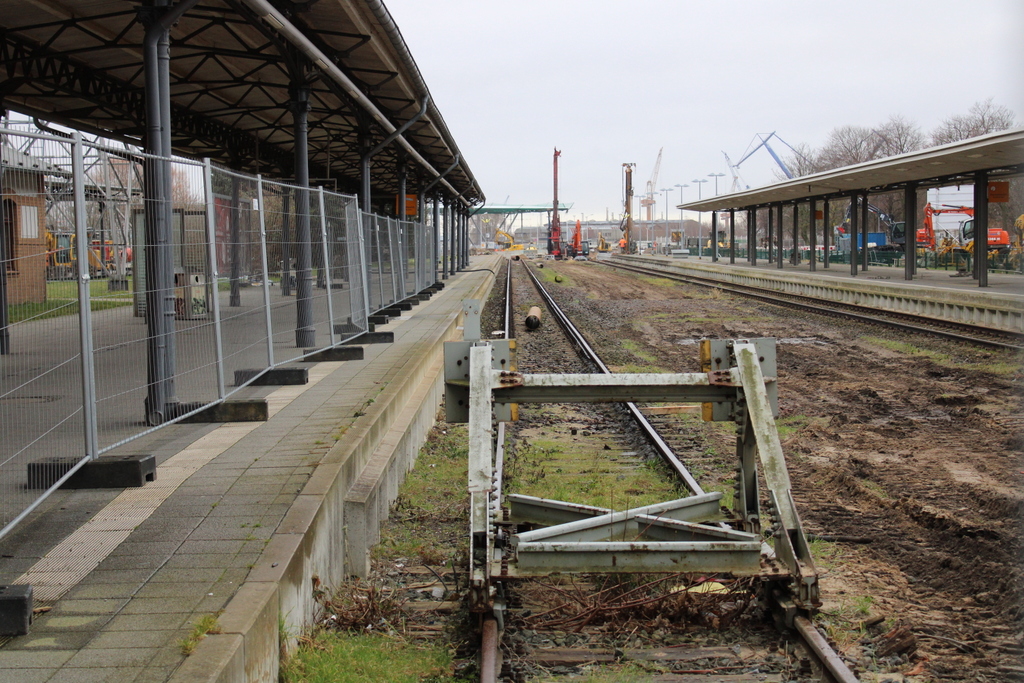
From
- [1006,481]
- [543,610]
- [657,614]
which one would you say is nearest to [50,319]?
[543,610]

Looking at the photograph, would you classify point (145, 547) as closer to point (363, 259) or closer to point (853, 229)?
point (363, 259)

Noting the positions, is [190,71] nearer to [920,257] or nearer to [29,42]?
[29,42]

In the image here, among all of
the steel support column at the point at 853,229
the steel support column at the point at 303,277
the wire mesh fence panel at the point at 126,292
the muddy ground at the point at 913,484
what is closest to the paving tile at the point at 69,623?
the wire mesh fence panel at the point at 126,292

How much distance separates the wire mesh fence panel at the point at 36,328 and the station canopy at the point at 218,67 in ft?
9.24

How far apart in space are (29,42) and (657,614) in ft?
34.0

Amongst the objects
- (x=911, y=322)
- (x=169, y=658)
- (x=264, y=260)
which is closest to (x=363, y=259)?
(x=264, y=260)

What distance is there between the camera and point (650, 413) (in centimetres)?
1128

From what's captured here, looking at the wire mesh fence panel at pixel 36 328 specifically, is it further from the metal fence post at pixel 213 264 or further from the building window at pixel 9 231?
the metal fence post at pixel 213 264

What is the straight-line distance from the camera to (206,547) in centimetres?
465

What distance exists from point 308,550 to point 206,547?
0.50m

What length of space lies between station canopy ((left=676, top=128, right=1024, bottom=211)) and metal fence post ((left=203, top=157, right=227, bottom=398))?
1201 centimetres

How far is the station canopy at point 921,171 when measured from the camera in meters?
21.2

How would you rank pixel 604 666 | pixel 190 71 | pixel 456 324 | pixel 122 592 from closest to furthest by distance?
pixel 122 592 → pixel 604 666 → pixel 190 71 → pixel 456 324

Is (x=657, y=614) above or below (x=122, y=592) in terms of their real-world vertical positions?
below
